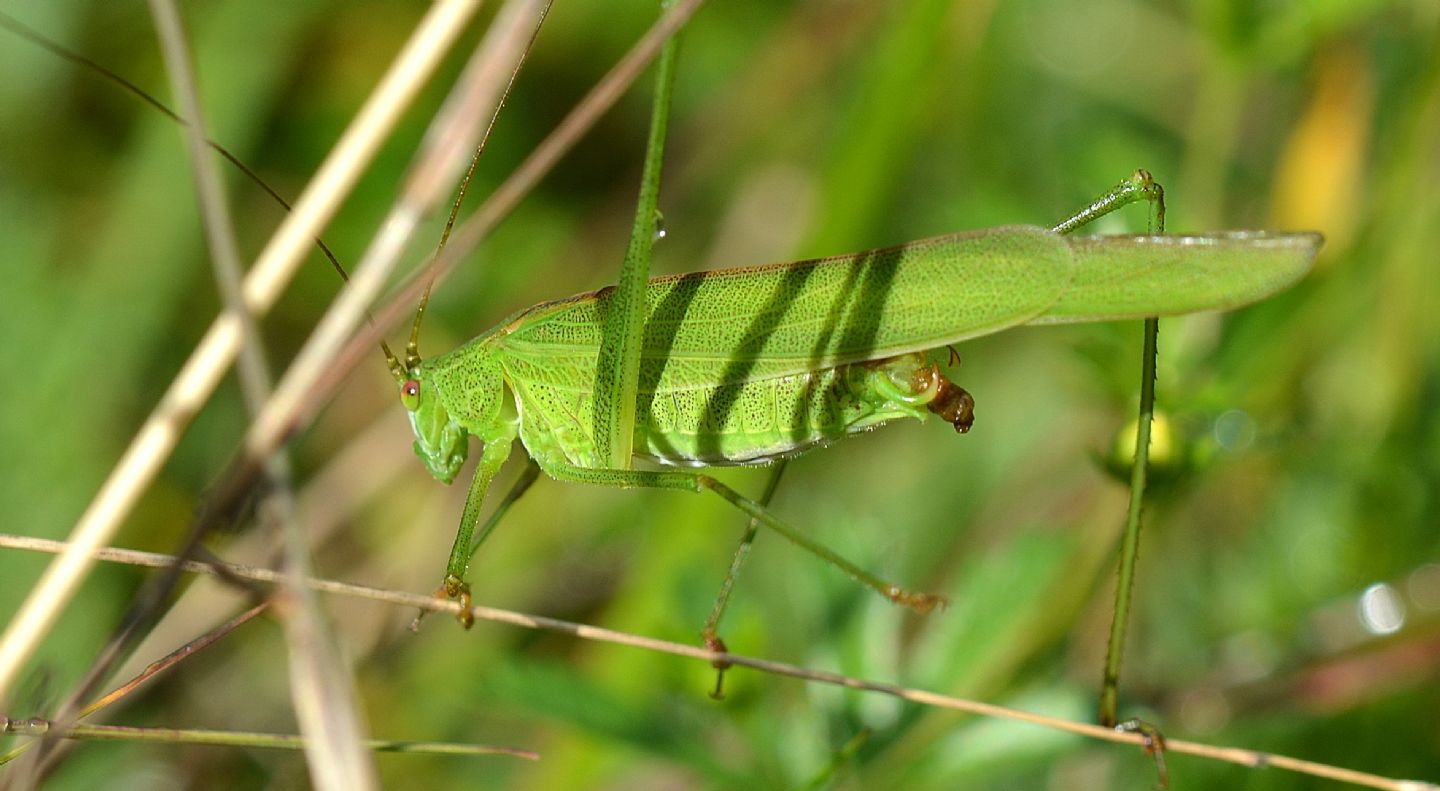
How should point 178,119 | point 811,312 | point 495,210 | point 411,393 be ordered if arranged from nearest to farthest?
point 495,210
point 178,119
point 811,312
point 411,393

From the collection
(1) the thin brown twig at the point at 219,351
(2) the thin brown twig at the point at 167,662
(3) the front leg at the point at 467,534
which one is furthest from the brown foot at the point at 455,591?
(1) the thin brown twig at the point at 219,351

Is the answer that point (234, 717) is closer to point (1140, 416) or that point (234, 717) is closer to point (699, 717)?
point (699, 717)

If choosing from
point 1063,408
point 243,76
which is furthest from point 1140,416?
point 243,76

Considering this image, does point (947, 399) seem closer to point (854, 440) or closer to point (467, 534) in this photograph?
point (467, 534)

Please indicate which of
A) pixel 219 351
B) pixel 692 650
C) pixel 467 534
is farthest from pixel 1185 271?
pixel 219 351

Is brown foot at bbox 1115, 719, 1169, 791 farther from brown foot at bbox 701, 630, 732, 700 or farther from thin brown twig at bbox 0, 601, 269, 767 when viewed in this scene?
thin brown twig at bbox 0, 601, 269, 767

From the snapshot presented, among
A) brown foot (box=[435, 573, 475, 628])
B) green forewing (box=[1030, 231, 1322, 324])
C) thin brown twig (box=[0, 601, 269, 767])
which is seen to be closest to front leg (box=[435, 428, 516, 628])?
brown foot (box=[435, 573, 475, 628])

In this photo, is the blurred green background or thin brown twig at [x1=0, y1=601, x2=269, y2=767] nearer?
thin brown twig at [x1=0, y1=601, x2=269, y2=767]

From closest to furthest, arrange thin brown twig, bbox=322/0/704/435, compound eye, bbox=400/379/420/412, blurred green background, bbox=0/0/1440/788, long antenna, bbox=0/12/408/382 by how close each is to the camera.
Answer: thin brown twig, bbox=322/0/704/435 → long antenna, bbox=0/12/408/382 → compound eye, bbox=400/379/420/412 → blurred green background, bbox=0/0/1440/788
